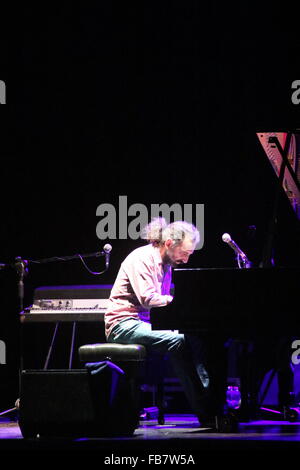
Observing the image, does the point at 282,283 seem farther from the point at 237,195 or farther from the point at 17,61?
the point at 17,61

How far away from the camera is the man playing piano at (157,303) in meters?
4.06

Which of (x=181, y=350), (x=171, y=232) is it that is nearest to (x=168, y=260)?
(x=171, y=232)

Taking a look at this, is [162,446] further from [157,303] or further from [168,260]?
[168,260]

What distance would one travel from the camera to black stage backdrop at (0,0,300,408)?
6215 millimetres

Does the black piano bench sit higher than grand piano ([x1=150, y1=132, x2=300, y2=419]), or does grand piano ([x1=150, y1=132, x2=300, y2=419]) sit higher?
grand piano ([x1=150, y1=132, x2=300, y2=419])

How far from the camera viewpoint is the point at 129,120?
6.42 metres
